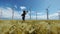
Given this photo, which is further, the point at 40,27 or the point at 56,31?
the point at 40,27

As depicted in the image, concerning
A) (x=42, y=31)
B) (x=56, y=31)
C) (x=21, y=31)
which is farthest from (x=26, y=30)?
(x=56, y=31)

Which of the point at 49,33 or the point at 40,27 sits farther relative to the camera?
the point at 40,27

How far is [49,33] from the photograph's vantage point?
10742mm

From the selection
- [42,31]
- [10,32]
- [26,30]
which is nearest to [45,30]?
[42,31]

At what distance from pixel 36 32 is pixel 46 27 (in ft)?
2.90

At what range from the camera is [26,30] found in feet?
37.5

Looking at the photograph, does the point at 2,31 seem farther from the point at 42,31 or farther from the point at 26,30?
the point at 42,31

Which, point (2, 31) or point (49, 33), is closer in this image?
point (49, 33)

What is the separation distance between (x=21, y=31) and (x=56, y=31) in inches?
88.9

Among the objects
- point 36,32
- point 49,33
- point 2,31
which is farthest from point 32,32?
point 2,31

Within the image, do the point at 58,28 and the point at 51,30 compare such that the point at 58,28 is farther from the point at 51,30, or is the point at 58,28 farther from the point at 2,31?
the point at 2,31

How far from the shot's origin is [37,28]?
11.5 m

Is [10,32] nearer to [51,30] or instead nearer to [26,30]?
[26,30]

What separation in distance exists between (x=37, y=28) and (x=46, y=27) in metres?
0.62
